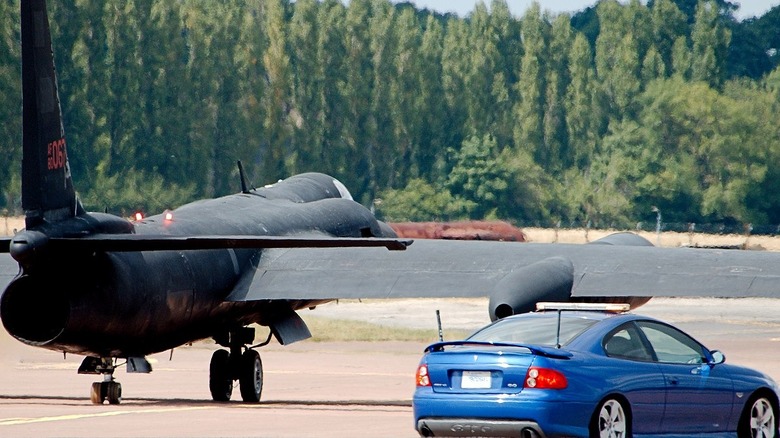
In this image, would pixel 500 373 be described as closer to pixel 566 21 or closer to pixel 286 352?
pixel 286 352

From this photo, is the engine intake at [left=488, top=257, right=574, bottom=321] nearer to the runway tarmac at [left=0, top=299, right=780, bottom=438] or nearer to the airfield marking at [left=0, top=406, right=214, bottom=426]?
the runway tarmac at [left=0, top=299, right=780, bottom=438]

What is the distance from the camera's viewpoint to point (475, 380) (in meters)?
15.0

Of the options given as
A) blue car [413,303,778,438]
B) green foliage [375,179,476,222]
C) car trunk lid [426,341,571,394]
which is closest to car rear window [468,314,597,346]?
blue car [413,303,778,438]

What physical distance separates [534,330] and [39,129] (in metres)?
7.33

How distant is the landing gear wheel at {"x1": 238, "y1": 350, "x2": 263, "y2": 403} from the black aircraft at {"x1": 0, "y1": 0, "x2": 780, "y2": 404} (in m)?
0.02

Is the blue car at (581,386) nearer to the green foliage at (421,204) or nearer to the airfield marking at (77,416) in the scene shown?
the airfield marking at (77,416)

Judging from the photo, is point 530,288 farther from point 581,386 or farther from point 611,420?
point 581,386

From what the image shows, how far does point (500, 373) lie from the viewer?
14.8 meters

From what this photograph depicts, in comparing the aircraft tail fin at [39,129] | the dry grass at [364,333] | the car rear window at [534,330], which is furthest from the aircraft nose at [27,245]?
the dry grass at [364,333]

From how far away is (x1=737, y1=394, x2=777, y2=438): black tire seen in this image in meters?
16.5

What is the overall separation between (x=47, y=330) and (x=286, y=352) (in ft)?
53.2

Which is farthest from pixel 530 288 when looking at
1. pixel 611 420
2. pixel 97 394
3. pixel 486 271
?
pixel 611 420

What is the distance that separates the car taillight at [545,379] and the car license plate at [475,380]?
1.48ft

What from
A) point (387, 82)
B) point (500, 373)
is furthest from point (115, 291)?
point (387, 82)
